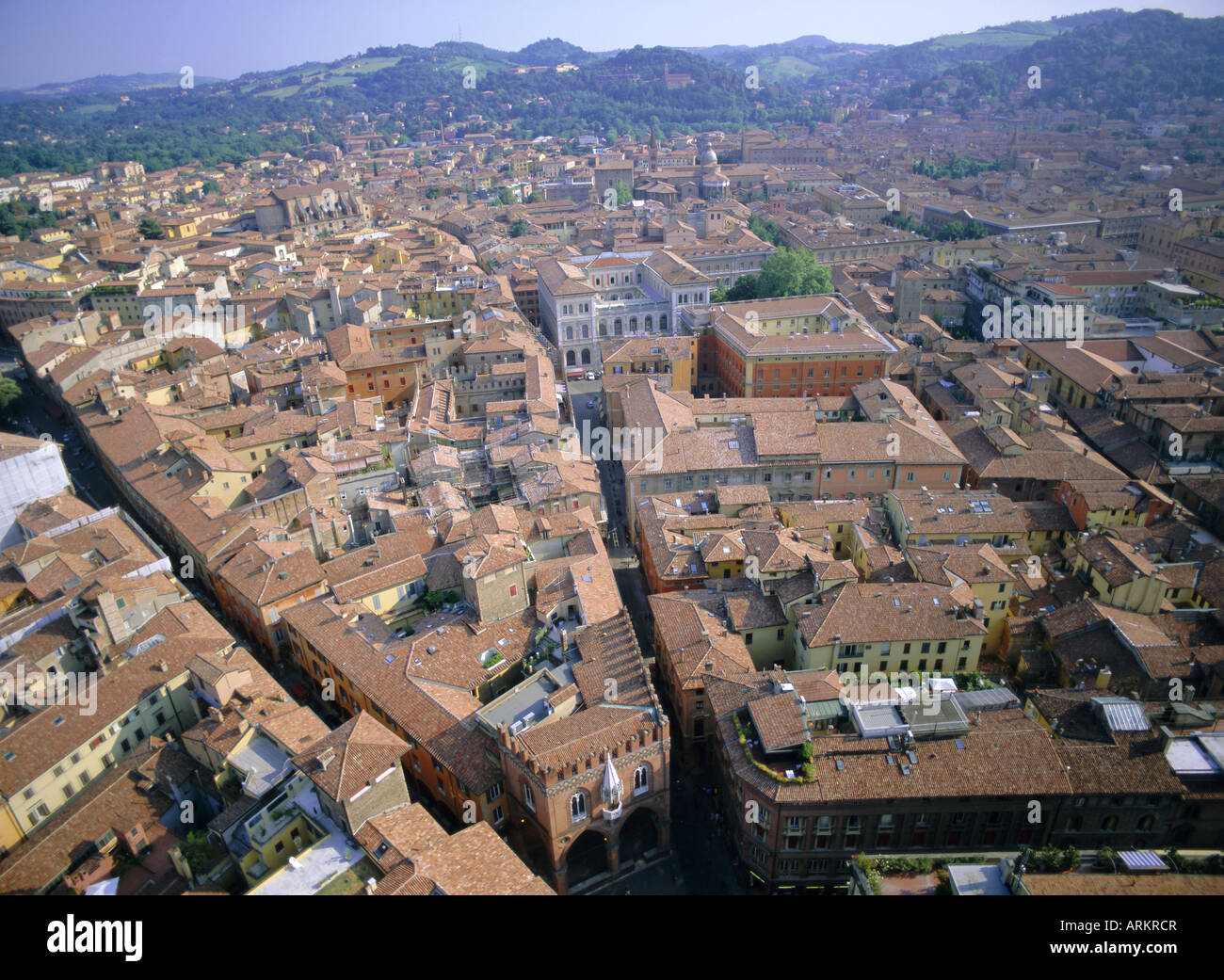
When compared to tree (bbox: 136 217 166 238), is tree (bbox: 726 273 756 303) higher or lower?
lower

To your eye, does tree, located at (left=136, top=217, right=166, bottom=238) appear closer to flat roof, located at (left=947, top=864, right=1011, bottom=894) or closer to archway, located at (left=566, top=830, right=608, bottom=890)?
archway, located at (left=566, top=830, right=608, bottom=890)

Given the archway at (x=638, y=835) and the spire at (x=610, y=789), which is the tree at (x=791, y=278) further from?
the spire at (x=610, y=789)

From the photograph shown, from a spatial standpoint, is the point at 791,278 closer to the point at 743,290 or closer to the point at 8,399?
the point at 743,290

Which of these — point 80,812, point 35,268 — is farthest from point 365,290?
point 80,812

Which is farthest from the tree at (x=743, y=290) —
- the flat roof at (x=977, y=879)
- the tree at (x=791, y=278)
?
the flat roof at (x=977, y=879)

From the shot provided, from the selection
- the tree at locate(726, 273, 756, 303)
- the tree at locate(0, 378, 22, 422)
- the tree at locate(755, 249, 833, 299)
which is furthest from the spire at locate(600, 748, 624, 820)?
the tree at locate(0, 378, 22, 422)
